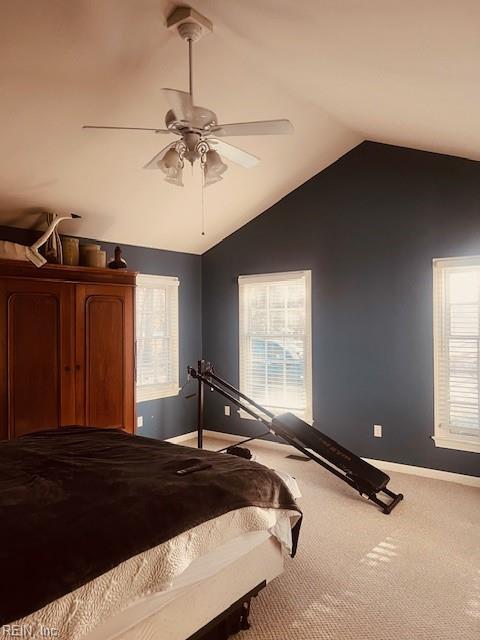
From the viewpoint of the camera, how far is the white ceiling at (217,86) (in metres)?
2.31

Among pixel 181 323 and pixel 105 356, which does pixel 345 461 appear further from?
pixel 181 323

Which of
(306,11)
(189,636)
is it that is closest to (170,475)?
(189,636)

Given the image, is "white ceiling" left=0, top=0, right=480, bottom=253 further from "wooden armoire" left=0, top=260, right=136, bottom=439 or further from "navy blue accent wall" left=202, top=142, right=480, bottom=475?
"wooden armoire" left=0, top=260, right=136, bottom=439

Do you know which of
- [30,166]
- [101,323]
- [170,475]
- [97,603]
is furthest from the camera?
[101,323]

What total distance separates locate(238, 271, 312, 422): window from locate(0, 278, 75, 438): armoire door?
7.70ft

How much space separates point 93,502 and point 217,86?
284 centimetres

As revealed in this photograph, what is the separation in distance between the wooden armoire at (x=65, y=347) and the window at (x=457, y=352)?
2.88m

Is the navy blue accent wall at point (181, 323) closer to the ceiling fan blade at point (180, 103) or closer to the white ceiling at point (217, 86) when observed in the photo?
the white ceiling at point (217, 86)

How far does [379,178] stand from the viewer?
4.80 m

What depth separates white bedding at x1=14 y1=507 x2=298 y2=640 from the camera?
1.41 metres

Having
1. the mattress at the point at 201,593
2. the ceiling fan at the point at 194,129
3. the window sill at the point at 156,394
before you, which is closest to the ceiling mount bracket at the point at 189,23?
the ceiling fan at the point at 194,129

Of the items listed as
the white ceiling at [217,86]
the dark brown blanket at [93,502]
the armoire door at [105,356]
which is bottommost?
the dark brown blanket at [93,502]

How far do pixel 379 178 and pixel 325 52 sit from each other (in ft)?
7.64

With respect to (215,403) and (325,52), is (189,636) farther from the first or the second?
(215,403)
